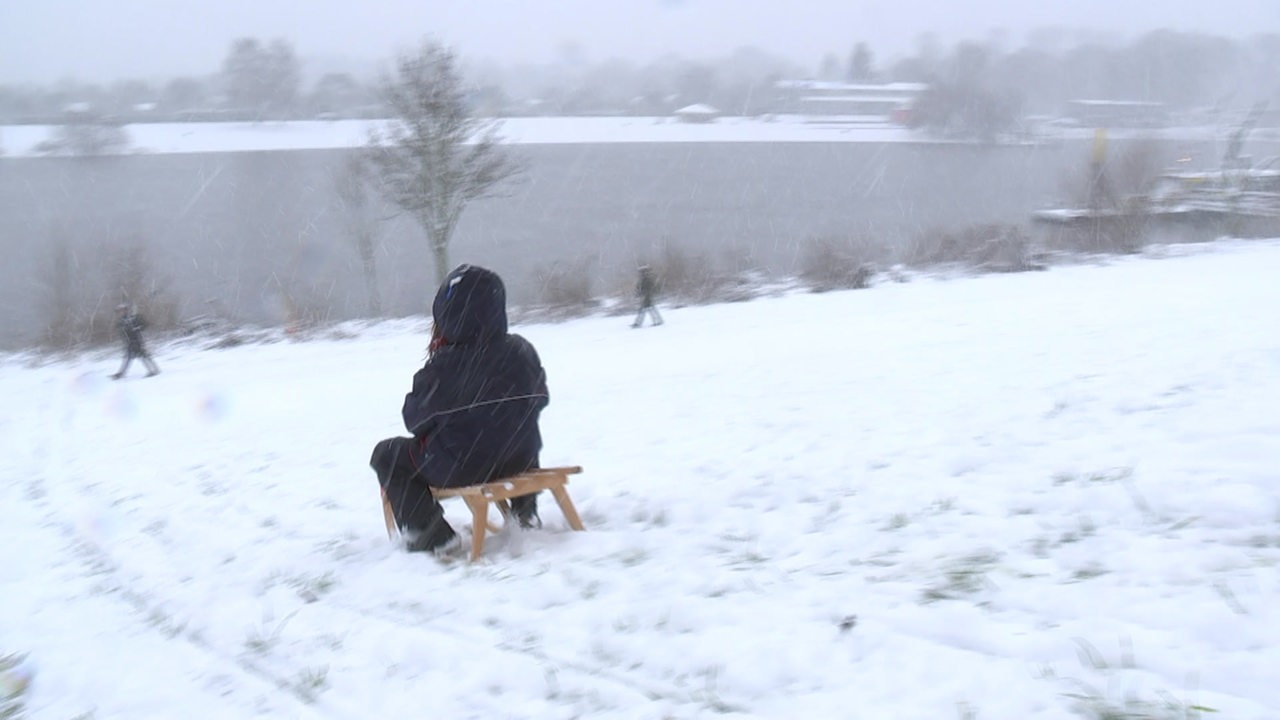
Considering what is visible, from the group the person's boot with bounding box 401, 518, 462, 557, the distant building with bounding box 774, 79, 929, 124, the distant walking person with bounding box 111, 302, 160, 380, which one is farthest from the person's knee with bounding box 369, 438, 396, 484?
the distant building with bounding box 774, 79, 929, 124

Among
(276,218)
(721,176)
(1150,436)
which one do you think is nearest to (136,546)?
(1150,436)

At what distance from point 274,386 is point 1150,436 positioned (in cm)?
1484

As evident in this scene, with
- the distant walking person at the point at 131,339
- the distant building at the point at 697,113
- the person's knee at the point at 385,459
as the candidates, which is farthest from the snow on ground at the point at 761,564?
the distant building at the point at 697,113

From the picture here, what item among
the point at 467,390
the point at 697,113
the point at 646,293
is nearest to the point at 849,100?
the point at 697,113

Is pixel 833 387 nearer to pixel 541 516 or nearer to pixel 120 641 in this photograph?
pixel 541 516

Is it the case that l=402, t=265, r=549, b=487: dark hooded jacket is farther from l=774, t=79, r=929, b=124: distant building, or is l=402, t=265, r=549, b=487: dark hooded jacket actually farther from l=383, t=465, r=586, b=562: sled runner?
l=774, t=79, r=929, b=124: distant building

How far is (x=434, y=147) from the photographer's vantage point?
2786 cm

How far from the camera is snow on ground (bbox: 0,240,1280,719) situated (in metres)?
3.12

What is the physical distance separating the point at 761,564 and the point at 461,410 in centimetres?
175

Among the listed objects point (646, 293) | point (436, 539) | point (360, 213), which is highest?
point (436, 539)

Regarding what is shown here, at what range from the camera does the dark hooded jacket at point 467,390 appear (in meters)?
5.00

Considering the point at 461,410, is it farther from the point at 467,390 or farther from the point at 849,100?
the point at 849,100

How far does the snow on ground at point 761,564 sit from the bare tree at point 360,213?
27430 millimetres

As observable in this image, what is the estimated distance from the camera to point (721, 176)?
67.1m
